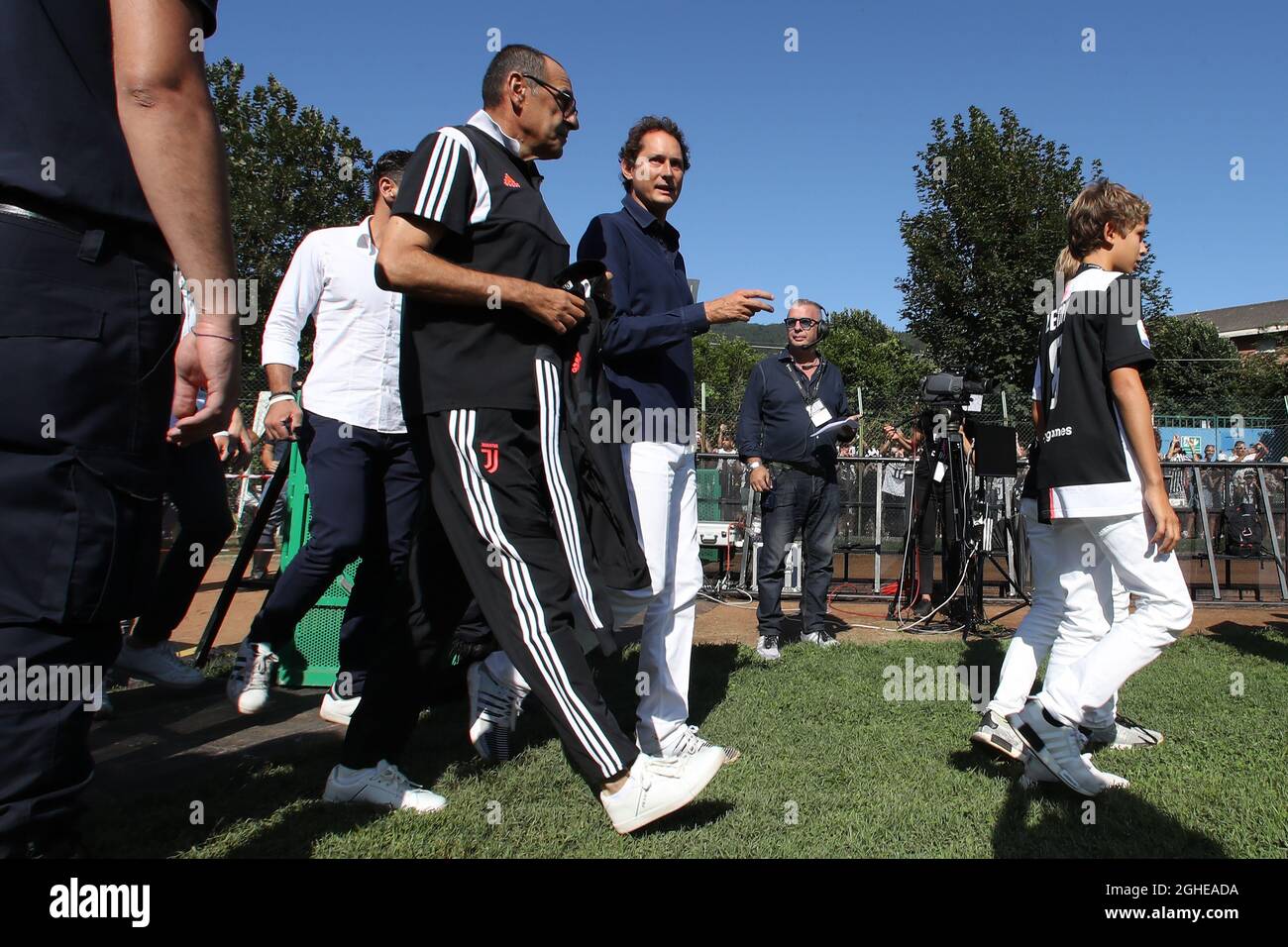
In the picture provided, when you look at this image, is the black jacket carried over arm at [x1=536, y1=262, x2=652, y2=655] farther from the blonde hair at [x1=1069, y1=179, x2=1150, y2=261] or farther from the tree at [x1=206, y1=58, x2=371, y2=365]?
the tree at [x1=206, y1=58, x2=371, y2=365]

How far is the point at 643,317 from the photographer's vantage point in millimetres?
3248

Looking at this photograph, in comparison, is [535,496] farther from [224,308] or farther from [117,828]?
[117,828]

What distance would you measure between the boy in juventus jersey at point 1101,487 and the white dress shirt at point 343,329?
2.72 m

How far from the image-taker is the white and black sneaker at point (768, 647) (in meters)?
5.77

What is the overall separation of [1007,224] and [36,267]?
35507mm

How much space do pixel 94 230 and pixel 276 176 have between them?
2255cm

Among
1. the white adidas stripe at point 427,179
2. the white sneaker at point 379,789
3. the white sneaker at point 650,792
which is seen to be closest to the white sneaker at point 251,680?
the white sneaker at point 379,789

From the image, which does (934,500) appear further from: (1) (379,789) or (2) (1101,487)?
(1) (379,789)

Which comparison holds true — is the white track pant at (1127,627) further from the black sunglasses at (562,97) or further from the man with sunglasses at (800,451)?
the man with sunglasses at (800,451)

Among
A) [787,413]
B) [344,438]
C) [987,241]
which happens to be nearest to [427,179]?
[344,438]

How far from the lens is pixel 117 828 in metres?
2.59
